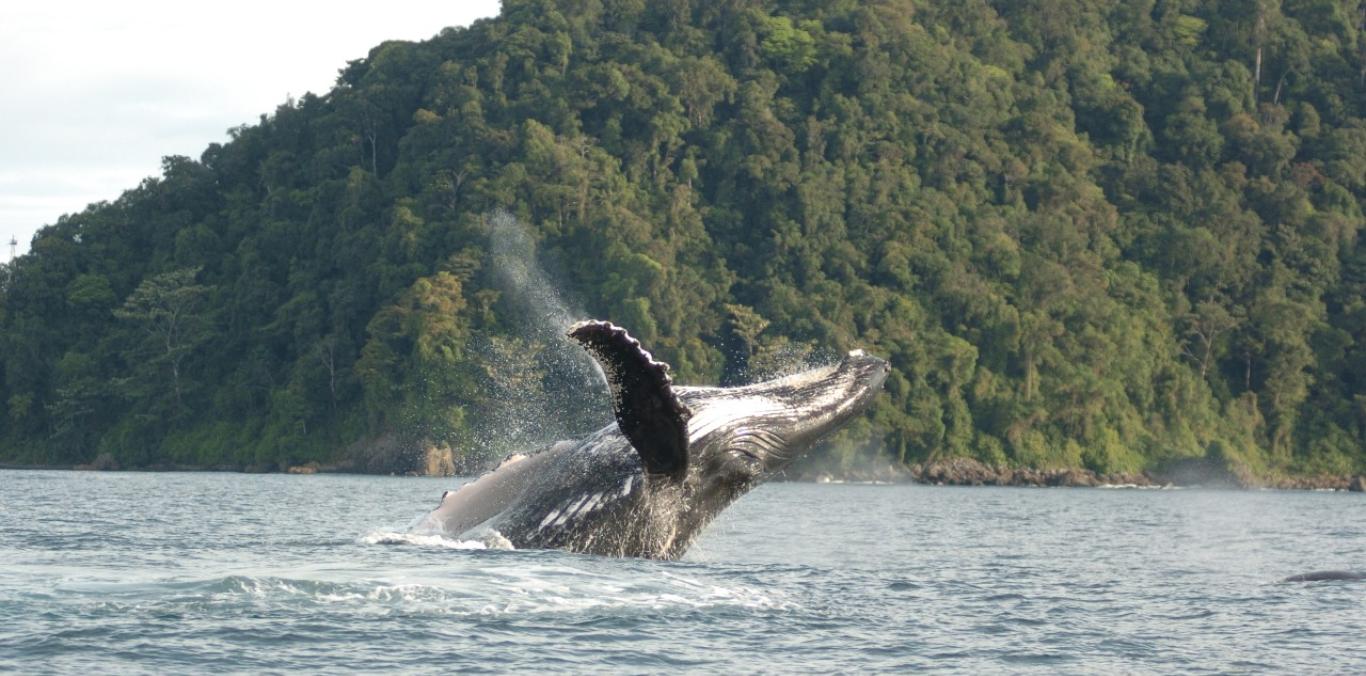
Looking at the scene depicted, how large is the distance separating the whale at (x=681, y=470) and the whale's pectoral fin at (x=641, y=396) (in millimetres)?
379

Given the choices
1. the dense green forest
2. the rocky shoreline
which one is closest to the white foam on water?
the dense green forest

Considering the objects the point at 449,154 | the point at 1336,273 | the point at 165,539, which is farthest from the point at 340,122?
the point at 165,539

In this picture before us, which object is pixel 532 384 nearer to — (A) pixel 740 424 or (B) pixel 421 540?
(B) pixel 421 540

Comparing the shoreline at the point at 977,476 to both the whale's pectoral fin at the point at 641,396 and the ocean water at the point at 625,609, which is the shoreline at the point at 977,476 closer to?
the ocean water at the point at 625,609

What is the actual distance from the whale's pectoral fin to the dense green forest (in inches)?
2691

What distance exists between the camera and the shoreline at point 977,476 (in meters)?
88.6

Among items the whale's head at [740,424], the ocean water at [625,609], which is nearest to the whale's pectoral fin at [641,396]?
the whale's head at [740,424]

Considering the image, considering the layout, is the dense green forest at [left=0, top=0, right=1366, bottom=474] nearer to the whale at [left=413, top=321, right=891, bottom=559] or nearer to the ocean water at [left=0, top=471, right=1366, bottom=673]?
the ocean water at [left=0, top=471, right=1366, bottom=673]

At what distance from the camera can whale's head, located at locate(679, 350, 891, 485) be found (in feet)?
50.6

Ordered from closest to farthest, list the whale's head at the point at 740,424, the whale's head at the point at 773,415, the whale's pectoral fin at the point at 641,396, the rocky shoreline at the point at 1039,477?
the whale's pectoral fin at the point at 641,396 < the whale's head at the point at 740,424 < the whale's head at the point at 773,415 < the rocky shoreline at the point at 1039,477

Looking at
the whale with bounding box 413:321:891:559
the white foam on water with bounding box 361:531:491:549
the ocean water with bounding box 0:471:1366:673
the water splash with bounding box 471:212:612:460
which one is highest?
the water splash with bounding box 471:212:612:460

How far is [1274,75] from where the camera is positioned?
11700cm

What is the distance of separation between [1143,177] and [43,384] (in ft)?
210

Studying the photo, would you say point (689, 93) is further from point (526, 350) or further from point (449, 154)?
point (526, 350)
